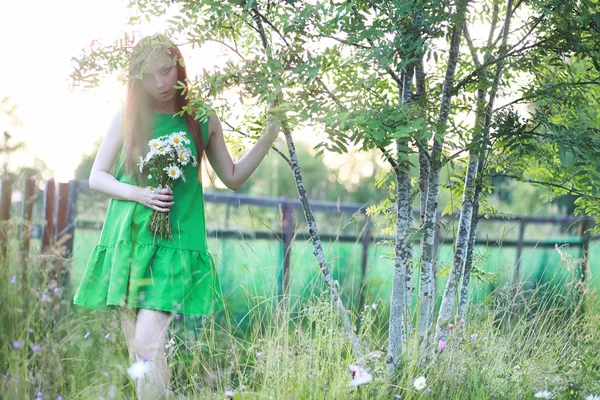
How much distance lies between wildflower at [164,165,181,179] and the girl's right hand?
57mm

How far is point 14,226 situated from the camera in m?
2.94

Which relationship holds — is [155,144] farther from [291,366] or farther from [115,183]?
[291,366]

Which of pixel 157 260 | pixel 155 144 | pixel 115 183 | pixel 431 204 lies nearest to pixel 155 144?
pixel 155 144

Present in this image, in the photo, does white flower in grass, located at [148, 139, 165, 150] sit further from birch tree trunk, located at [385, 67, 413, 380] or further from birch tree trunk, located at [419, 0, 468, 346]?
birch tree trunk, located at [419, 0, 468, 346]

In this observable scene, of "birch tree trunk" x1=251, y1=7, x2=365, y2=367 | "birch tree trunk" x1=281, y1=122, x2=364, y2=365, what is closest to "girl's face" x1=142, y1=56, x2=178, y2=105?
"birch tree trunk" x1=251, y1=7, x2=365, y2=367

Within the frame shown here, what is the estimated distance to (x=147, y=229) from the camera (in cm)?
266

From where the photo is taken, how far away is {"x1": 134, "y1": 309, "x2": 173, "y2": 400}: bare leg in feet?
8.14

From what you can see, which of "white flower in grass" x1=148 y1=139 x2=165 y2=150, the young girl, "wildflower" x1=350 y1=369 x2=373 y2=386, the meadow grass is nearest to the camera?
"wildflower" x1=350 y1=369 x2=373 y2=386

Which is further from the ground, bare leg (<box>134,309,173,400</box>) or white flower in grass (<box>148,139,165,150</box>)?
white flower in grass (<box>148,139,165,150</box>)

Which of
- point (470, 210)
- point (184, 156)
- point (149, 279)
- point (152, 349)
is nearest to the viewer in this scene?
point (152, 349)

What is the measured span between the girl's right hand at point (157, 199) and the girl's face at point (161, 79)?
414 mm

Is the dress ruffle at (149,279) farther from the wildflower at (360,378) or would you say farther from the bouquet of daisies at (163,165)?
the wildflower at (360,378)

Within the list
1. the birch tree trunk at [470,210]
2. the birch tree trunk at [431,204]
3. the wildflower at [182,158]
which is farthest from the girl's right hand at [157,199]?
the birch tree trunk at [470,210]

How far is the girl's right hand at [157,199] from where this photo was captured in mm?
2621
